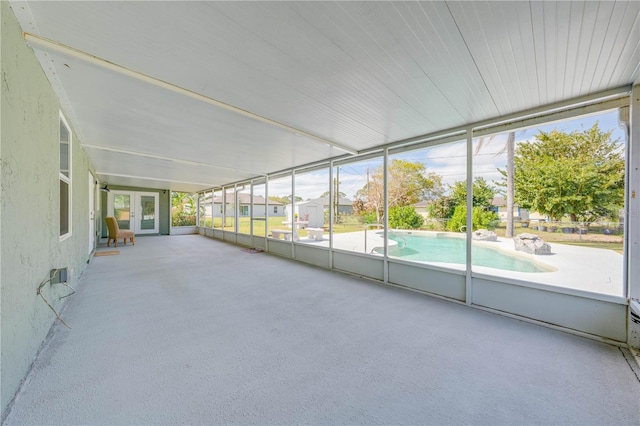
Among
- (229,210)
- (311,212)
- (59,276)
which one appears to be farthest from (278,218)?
(59,276)

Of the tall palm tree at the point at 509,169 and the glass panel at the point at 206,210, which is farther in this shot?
the glass panel at the point at 206,210

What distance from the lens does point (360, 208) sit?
6.16m

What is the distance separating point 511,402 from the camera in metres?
1.62


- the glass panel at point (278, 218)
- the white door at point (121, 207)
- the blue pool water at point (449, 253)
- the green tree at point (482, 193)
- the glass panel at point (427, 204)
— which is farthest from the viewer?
the white door at point (121, 207)

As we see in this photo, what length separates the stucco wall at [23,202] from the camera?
1.49 metres

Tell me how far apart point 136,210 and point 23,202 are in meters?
11.4

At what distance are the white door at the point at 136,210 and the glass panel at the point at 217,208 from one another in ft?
9.79

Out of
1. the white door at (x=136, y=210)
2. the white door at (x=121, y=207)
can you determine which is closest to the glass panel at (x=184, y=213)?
the white door at (x=136, y=210)

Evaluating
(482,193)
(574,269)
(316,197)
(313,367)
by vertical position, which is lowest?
(313,367)

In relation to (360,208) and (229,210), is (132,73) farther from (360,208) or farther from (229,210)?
(229,210)

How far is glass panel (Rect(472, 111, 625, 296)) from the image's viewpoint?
2.57 m

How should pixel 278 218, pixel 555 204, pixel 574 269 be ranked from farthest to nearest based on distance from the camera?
pixel 278 218 < pixel 555 204 < pixel 574 269

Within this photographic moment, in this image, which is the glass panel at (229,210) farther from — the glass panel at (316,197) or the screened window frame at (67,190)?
the screened window frame at (67,190)

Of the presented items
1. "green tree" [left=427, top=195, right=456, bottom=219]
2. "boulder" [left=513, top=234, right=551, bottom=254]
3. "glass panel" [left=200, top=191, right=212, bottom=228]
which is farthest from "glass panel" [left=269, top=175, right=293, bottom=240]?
"boulder" [left=513, top=234, right=551, bottom=254]
